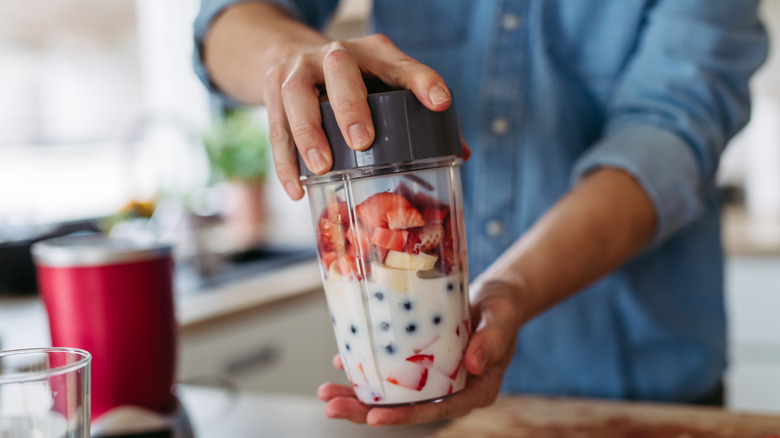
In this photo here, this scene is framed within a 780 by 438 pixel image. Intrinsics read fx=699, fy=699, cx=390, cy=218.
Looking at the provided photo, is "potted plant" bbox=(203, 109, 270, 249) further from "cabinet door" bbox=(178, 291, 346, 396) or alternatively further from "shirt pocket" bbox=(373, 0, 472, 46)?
"shirt pocket" bbox=(373, 0, 472, 46)

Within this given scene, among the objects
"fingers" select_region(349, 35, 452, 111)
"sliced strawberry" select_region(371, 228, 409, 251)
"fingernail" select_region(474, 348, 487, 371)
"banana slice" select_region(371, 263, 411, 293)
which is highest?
"fingers" select_region(349, 35, 452, 111)

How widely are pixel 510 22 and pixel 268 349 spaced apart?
35.1 inches

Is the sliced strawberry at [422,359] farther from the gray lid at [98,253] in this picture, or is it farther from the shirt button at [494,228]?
the shirt button at [494,228]

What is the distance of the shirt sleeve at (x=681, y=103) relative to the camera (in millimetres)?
726

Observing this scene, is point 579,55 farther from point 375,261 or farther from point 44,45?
point 44,45

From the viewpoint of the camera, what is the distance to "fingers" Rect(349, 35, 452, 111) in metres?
0.44

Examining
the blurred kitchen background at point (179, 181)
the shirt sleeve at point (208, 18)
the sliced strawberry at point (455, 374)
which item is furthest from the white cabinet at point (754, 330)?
the sliced strawberry at point (455, 374)

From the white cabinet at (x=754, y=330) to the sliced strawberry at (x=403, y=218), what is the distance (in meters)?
1.83

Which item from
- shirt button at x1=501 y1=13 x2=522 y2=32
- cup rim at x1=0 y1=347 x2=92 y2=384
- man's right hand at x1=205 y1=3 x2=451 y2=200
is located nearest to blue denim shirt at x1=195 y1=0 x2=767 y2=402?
shirt button at x1=501 y1=13 x2=522 y2=32

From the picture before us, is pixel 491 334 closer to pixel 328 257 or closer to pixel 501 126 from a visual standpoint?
pixel 328 257

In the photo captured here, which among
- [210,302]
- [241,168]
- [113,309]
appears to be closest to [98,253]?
[113,309]

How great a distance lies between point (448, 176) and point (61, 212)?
6.87 feet

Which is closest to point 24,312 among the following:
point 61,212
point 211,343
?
point 211,343

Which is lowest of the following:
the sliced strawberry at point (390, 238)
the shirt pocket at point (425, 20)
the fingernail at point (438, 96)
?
the sliced strawberry at point (390, 238)
